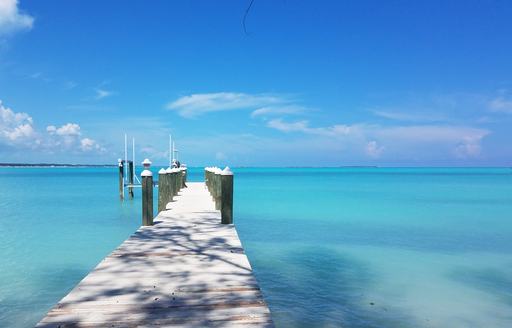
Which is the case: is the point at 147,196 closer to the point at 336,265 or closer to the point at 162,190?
the point at 162,190

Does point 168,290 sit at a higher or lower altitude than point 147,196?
lower

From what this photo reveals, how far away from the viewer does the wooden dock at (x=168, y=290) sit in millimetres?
3631

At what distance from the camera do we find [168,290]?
4430mm

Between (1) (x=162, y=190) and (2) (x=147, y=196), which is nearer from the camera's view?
(2) (x=147, y=196)

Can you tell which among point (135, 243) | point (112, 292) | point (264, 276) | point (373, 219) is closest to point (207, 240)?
point (135, 243)

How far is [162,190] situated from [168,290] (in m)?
6.43

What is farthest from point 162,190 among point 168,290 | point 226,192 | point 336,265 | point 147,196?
point 168,290

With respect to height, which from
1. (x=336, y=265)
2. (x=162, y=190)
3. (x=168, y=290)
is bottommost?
(x=336, y=265)

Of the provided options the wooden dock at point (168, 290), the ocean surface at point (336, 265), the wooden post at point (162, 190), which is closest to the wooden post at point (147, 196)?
the wooden dock at point (168, 290)

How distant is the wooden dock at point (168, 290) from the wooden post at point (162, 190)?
10.5 ft

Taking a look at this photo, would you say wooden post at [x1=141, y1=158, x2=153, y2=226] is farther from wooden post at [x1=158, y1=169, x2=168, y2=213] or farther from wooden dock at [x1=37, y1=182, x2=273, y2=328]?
wooden post at [x1=158, y1=169, x2=168, y2=213]

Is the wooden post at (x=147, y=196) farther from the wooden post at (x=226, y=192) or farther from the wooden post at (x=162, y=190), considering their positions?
the wooden post at (x=162, y=190)

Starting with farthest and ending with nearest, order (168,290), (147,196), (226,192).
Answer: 1. (226,192)
2. (147,196)
3. (168,290)

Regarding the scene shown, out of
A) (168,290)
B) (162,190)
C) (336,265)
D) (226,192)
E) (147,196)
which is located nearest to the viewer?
(168,290)
